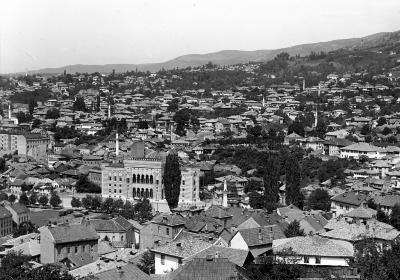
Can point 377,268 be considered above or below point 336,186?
above

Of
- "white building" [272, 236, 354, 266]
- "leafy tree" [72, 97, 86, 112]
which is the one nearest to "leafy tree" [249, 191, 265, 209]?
"white building" [272, 236, 354, 266]

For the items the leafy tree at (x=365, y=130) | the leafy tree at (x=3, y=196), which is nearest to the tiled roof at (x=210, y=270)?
the leafy tree at (x=3, y=196)

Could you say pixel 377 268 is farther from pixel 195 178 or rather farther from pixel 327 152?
pixel 327 152

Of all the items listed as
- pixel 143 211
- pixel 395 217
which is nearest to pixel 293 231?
pixel 395 217

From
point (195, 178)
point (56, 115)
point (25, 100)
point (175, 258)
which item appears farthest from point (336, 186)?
point (25, 100)

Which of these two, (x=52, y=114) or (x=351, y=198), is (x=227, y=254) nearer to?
(x=351, y=198)
